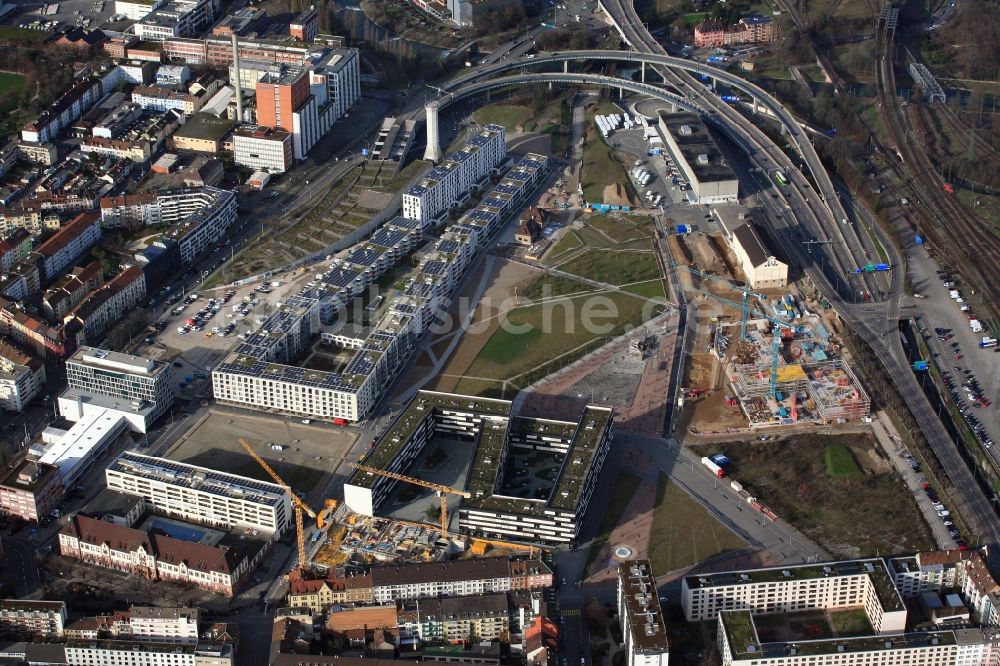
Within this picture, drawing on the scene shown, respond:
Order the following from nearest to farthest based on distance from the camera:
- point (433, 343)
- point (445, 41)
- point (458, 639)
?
point (458, 639) → point (433, 343) → point (445, 41)

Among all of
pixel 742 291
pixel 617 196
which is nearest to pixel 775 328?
pixel 742 291

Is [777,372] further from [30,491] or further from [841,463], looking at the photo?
[30,491]

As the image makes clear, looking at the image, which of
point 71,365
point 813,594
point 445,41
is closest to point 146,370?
point 71,365

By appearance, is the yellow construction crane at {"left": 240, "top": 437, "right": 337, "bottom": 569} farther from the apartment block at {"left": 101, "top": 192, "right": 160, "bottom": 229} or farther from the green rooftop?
the green rooftop

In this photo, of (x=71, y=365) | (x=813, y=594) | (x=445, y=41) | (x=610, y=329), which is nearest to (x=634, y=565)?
(x=813, y=594)

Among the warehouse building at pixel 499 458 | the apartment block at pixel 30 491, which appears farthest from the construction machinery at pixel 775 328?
the apartment block at pixel 30 491

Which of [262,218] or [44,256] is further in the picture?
[262,218]

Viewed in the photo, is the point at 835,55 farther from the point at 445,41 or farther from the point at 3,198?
the point at 3,198

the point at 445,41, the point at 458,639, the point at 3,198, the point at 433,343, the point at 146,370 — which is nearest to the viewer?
the point at 458,639
